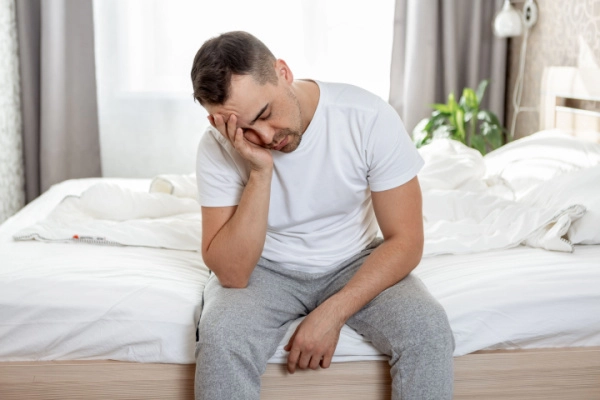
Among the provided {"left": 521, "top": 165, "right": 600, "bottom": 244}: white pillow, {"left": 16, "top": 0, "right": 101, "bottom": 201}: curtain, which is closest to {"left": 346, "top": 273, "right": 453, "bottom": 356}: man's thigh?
{"left": 521, "top": 165, "right": 600, "bottom": 244}: white pillow

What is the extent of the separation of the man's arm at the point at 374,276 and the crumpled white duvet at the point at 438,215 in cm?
36

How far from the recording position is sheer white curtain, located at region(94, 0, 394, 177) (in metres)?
3.99

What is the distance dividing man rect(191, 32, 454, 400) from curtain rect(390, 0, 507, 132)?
98.1 inches

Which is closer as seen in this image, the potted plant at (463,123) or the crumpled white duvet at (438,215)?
the crumpled white duvet at (438,215)

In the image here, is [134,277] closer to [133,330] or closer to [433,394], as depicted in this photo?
[133,330]

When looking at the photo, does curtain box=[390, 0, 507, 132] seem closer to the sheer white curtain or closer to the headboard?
the sheer white curtain

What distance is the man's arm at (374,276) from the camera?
4.74 ft

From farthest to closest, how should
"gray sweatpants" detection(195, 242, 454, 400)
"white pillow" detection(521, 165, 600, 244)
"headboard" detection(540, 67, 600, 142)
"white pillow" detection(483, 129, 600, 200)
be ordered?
"headboard" detection(540, 67, 600, 142), "white pillow" detection(483, 129, 600, 200), "white pillow" detection(521, 165, 600, 244), "gray sweatpants" detection(195, 242, 454, 400)

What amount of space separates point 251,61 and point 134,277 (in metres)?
0.59

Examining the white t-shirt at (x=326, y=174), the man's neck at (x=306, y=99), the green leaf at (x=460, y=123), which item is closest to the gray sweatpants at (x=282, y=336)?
the white t-shirt at (x=326, y=174)

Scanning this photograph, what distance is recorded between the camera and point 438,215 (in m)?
2.23

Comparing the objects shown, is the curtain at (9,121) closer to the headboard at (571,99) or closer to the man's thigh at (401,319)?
the man's thigh at (401,319)

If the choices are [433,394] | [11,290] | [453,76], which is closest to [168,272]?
[11,290]

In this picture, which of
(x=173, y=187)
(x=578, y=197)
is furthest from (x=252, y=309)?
(x=173, y=187)
